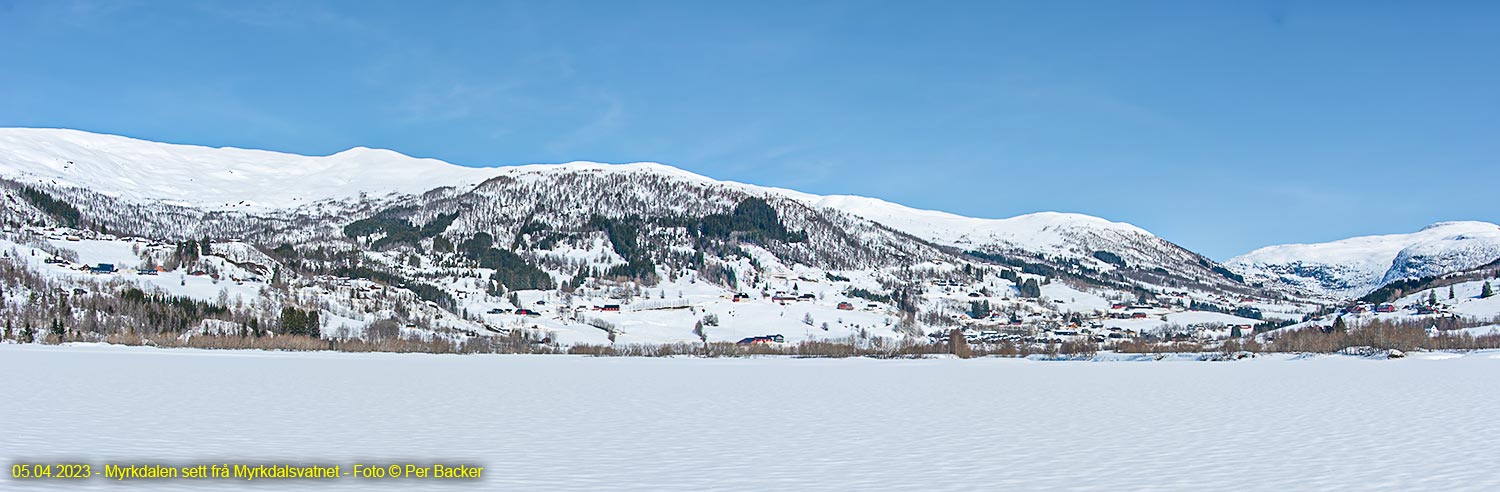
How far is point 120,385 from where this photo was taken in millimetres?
55875

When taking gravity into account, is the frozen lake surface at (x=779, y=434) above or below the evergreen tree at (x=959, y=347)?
below

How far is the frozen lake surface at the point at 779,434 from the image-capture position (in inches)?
938

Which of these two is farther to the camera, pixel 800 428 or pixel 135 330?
pixel 135 330

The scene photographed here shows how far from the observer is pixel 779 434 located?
34812 millimetres

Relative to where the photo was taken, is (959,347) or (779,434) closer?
(779,434)

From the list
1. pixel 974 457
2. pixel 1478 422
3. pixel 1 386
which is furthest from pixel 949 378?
pixel 1 386

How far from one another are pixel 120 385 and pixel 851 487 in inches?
1935

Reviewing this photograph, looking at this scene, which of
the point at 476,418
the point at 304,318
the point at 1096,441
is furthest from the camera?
the point at 304,318

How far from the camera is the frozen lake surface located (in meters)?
23.8

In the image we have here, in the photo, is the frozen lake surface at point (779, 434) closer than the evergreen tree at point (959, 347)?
Yes

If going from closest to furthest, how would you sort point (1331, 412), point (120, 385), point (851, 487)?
point (851, 487), point (1331, 412), point (120, 385)

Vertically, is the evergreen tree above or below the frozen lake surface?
above

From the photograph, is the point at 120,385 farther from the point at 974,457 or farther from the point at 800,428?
the point at 974,457

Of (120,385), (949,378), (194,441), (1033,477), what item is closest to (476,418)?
(194,441)
